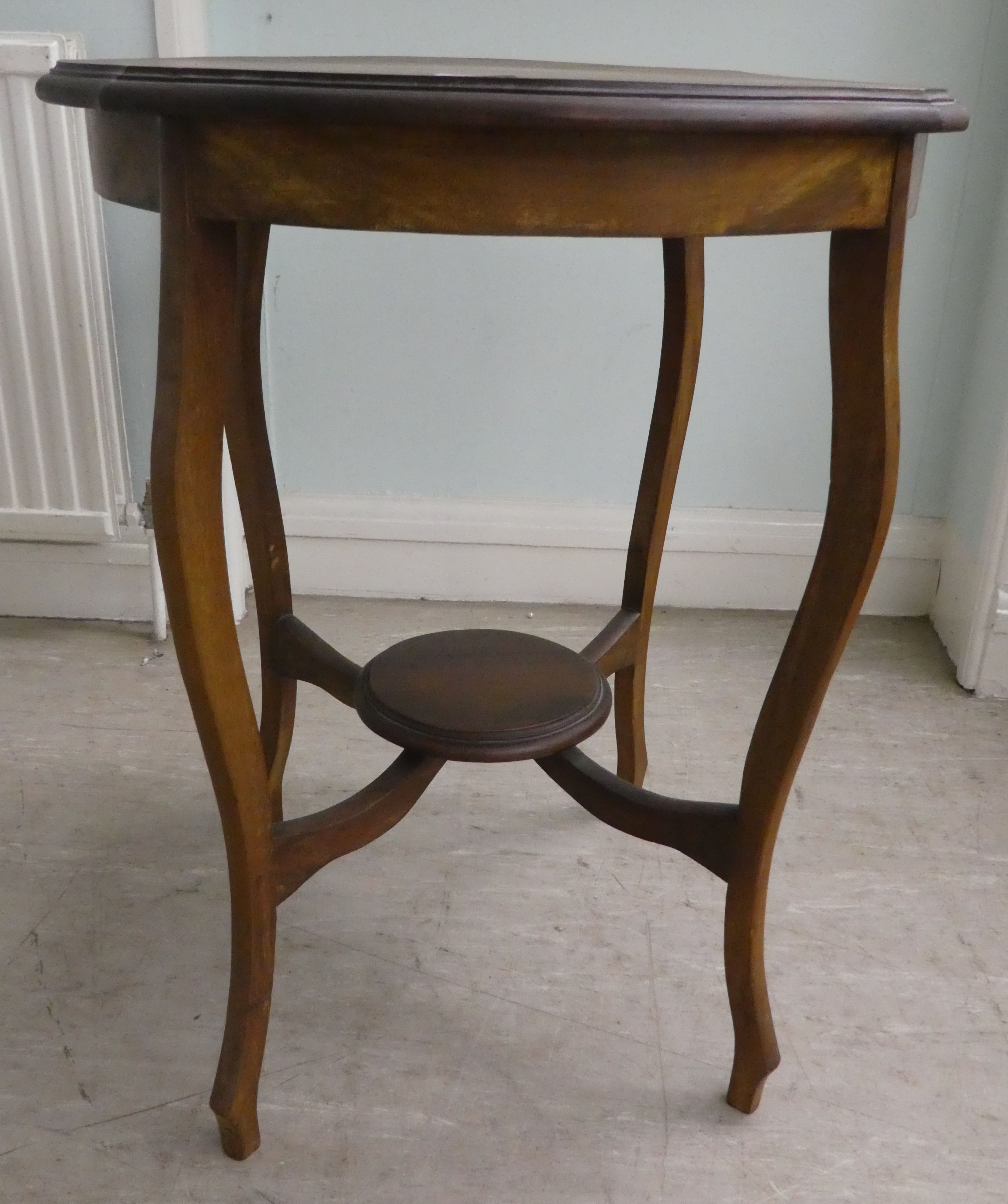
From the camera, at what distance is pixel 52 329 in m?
1.76

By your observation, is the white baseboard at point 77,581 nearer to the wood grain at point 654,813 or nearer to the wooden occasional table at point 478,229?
the wooden occasional table at point 478,229

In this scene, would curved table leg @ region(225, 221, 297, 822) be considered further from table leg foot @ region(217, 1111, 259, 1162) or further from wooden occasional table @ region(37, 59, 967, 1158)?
table leg foot @ region(217, 1111, 259, 1162)

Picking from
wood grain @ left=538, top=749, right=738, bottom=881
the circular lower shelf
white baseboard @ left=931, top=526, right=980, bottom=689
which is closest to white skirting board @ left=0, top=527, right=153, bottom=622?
the circular lower shelf

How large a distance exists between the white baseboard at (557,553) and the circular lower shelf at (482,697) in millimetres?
726

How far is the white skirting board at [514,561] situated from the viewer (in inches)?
80.4

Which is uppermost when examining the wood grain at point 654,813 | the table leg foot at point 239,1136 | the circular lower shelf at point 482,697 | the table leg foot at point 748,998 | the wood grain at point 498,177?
the wood grain at point 498,177

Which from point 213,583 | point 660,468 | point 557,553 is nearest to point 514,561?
point 557,553

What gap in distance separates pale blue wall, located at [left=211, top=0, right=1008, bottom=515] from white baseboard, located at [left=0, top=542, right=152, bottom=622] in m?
0.34

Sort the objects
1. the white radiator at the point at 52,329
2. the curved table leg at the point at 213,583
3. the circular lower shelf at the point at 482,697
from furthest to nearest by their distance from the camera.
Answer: the white radiator at the point at 52,329
the circular lower shelf at the point at 482,697
the curved table leg at the point at 213,583

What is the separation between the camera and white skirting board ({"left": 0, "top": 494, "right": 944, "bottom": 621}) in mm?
2043

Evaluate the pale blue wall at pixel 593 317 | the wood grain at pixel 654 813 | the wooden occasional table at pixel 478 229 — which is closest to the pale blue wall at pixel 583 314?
the pale blue wall at pixel 593 317

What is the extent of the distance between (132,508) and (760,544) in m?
1.13

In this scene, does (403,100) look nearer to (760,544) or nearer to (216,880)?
(216,880)

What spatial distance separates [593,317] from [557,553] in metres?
0.44
